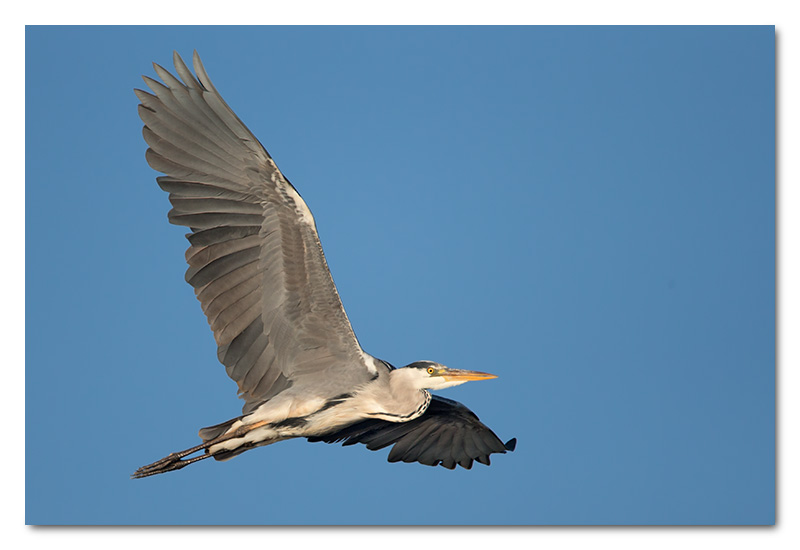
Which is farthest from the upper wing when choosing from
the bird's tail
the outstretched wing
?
the outstretched wing

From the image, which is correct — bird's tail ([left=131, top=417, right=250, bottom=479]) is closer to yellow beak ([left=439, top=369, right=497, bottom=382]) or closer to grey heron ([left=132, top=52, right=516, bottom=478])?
grey heron ([left=132, top=52, right=516, bottom=478])

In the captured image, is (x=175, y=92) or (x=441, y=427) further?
(x=441, y=427)

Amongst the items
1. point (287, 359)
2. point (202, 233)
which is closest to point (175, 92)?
point (202, 233)

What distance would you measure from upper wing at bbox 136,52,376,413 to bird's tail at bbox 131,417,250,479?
8.9 inches

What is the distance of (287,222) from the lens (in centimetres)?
541

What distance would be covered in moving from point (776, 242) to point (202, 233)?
360cm

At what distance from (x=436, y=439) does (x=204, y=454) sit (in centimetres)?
180

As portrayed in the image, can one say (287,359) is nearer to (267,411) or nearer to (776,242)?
(267,411)

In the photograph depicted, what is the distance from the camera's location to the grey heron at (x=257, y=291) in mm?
5422

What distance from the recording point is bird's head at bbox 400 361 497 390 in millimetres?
5777

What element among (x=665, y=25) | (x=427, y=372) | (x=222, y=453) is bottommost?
(x=222, y=453)

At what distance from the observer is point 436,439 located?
6.66 m

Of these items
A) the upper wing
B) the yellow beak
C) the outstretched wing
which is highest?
the upper wing

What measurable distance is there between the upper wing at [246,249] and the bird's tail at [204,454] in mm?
226
